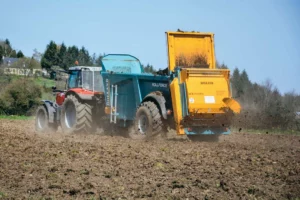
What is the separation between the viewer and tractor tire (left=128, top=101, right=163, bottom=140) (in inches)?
500

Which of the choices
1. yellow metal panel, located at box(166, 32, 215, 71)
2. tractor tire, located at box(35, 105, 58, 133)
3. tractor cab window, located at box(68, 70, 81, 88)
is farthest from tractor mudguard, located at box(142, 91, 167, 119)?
tractor tire, located at box(35, 105, 58, 133)

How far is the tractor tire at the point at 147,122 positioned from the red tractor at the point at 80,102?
2.18 meters

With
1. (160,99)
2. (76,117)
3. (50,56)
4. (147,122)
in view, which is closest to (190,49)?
(160,99)

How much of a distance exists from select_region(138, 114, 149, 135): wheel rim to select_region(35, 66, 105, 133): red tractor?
239 centimetres

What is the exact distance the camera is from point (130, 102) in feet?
47.0

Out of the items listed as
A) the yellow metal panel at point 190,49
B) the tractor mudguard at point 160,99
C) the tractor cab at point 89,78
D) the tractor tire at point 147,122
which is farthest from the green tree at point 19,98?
the tractor mudguard at point 160,99

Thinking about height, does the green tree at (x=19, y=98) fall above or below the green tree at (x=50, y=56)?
below

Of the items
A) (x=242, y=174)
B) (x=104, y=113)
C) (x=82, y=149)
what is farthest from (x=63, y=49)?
(x=242, y=174)

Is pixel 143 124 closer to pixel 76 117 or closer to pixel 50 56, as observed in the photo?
pixel 76 117

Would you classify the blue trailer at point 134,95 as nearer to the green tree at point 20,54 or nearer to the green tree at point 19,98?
the green tree at point 19,98

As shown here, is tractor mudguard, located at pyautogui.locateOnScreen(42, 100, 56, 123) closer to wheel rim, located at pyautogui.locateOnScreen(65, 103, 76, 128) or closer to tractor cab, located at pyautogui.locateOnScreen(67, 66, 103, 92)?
wheel rim, located at pyautogui.locateOnScreen(65, 103, 76, 128)

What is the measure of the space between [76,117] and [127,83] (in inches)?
85.8

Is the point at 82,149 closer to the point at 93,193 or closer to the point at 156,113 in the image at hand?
the point at 156,113

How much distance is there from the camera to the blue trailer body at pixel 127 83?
1317 cm
